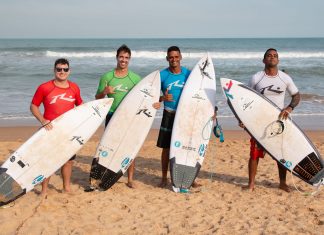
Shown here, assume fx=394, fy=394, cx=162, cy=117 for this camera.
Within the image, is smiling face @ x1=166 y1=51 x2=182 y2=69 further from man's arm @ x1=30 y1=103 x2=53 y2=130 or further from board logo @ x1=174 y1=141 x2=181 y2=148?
man's arm @ x1=30 y1=103 x2=53 y2=130

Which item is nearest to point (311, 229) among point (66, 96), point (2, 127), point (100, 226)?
point (100, 226)

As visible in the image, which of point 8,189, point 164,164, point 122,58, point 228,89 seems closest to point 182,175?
point 164,164

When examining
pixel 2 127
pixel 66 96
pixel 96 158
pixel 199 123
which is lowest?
pixel 2 127

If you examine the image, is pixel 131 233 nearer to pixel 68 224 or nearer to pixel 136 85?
pixel 68 224

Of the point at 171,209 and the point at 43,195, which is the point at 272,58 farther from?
the point at 43,195

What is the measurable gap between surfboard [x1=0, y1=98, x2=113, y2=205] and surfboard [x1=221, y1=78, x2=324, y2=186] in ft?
5.69

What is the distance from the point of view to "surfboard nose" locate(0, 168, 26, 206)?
167 inches

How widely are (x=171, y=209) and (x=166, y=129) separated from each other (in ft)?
3.42

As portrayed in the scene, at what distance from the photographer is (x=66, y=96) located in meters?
4.28

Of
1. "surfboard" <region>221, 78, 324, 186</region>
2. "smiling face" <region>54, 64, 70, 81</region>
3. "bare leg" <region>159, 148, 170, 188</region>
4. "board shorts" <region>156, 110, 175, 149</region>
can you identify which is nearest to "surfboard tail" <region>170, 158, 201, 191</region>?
"bare leg" <region>159, 148, 170, 188</region>

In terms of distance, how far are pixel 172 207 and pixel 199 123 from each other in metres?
1.19

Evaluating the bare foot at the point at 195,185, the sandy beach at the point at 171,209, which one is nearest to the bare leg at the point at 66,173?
the sandy beach at the point at 171,209

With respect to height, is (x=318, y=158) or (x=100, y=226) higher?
(x=318, y=158)

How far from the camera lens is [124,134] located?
4.97 m
